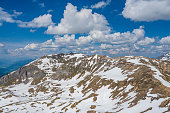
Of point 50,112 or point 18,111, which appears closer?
point 50,112

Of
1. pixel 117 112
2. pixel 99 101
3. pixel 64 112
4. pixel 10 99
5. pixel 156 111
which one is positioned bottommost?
pixel 10 99

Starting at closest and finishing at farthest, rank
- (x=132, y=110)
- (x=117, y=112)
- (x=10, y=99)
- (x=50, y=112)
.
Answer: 1. (x=132, y=110)
2. (x=117, y=112)
3. (x=50, y=112)
4. (x=10, y=99)

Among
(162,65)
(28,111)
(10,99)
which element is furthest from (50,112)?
(162,65)

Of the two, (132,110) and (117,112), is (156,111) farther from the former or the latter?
(117,112)

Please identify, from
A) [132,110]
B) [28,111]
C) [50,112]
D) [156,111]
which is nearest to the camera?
[156,111]

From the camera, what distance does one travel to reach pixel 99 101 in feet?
195

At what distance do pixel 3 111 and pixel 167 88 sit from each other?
→ 4103 inches

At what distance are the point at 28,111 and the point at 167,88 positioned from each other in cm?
8217

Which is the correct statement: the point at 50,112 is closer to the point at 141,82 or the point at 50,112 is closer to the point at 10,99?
the point at 141,82

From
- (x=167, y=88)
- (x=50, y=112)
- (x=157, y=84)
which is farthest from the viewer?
(x=50, y=112)

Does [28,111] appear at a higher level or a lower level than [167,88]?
lower

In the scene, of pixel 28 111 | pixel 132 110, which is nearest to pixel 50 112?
pixel 28 111

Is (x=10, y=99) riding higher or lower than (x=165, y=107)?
lower

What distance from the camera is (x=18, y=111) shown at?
7856cm
